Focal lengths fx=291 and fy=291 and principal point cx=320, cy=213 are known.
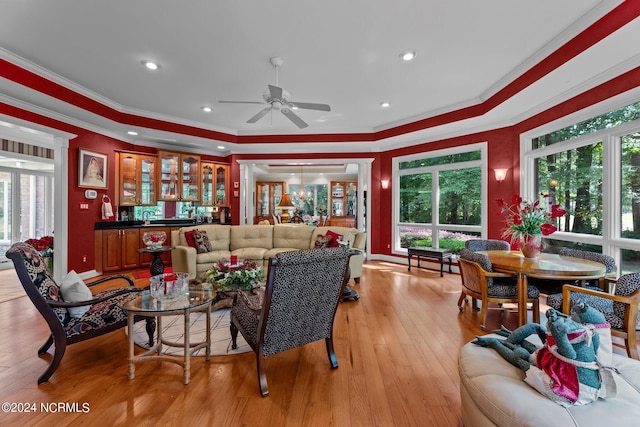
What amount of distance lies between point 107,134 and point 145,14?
150 inches

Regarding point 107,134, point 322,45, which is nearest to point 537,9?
point 322,45

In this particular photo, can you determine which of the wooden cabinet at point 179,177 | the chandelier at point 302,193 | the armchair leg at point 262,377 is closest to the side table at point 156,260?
the wooden cabinet at point 179,177

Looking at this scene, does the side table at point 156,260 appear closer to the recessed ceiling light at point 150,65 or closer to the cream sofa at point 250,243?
the cream sofa at point 250,243

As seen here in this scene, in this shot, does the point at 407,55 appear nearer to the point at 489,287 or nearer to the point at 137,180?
the point at 489,287

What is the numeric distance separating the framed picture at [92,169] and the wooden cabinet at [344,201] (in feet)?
24.5

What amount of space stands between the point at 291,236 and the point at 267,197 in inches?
241

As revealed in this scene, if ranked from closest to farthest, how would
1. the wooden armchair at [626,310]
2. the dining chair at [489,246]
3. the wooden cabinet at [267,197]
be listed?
the wooden armchair at [626,310] < the dining chair at [489,246] < the wooden cabinet at [267,197]

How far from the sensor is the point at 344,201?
1140 centimetres

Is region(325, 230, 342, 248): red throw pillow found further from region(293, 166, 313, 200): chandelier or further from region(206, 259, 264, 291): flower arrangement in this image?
region(293, 166, 313, 200): chandelier

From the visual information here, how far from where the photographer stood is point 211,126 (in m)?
6.01

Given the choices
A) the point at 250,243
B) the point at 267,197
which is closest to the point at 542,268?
the point at 250,243

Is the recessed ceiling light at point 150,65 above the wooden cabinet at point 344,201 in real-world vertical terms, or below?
above

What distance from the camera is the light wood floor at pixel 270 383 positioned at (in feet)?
5.77

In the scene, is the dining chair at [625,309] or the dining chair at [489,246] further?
the dining chair at [489,246]
